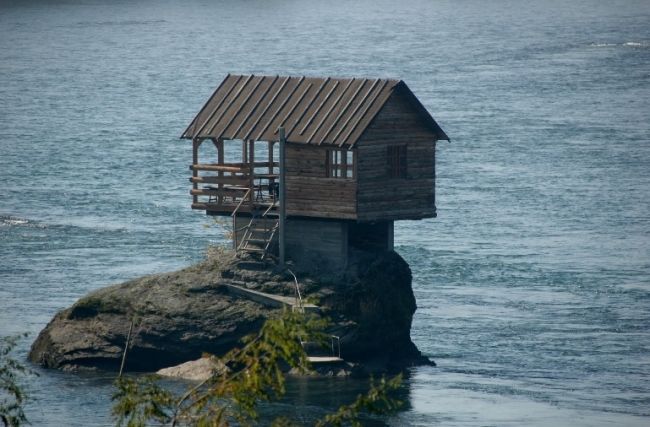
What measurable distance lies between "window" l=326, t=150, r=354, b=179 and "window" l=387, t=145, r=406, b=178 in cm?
97

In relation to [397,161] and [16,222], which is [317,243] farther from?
[16,222]

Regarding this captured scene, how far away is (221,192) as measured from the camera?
51.8 metres

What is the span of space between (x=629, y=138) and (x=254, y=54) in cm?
7624

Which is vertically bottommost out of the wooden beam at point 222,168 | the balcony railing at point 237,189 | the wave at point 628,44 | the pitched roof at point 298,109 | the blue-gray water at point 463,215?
the blue-gray water at point 463,215

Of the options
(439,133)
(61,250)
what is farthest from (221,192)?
(61,250)

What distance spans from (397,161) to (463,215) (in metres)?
38.6

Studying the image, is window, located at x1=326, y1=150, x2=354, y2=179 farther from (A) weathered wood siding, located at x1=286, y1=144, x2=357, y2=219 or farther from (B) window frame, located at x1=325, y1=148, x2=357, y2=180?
(A) weathered wood siding, located at x1=286, y1=144, x2=357, y2=219

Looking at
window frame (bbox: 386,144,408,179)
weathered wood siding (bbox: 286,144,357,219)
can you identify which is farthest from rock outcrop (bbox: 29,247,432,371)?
window frame (bbox: 386,144,408,179)

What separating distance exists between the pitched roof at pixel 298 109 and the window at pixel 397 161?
105 centimetres

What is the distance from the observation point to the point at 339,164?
50188mm

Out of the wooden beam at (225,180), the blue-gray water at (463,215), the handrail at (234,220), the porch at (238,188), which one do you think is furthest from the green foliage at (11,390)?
the wooden beam at (225,180)

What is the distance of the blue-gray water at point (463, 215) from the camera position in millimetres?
51344

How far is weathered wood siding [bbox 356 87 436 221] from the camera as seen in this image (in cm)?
4969

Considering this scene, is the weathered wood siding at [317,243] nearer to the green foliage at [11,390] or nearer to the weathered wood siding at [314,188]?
the weathered wood siding at [314,188]
